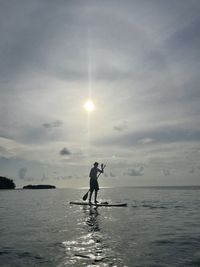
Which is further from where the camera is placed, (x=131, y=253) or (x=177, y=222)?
(x=177, y=222)

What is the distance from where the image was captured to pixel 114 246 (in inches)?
474

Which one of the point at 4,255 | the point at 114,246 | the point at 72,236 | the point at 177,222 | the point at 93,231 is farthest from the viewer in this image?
the point at 177,222

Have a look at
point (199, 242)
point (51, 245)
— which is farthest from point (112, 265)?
point (199, 242)

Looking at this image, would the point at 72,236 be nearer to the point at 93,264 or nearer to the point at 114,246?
the point at 114,246

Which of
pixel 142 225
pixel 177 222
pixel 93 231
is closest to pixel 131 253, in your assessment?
pixel 93 231

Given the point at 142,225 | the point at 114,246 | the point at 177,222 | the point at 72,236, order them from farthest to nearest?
the point at 177,222 → the point at 142,225 → the point at 72,236 → the point at 114,246

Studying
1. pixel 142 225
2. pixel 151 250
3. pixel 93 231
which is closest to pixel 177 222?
pixel 142 225

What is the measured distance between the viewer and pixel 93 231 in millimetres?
15852

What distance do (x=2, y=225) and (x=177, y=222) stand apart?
376 inches

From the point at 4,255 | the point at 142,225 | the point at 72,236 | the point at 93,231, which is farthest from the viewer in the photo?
the point at 142,225

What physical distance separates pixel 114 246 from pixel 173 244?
218 centimetres

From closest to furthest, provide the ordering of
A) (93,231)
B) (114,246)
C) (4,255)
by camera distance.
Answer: (4,255)
(114,246)
(93,231)

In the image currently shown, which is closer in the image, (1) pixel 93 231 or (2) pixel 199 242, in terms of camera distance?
(2) pixel 199 242

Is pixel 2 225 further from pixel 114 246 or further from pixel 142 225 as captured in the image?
pixel 114 246
